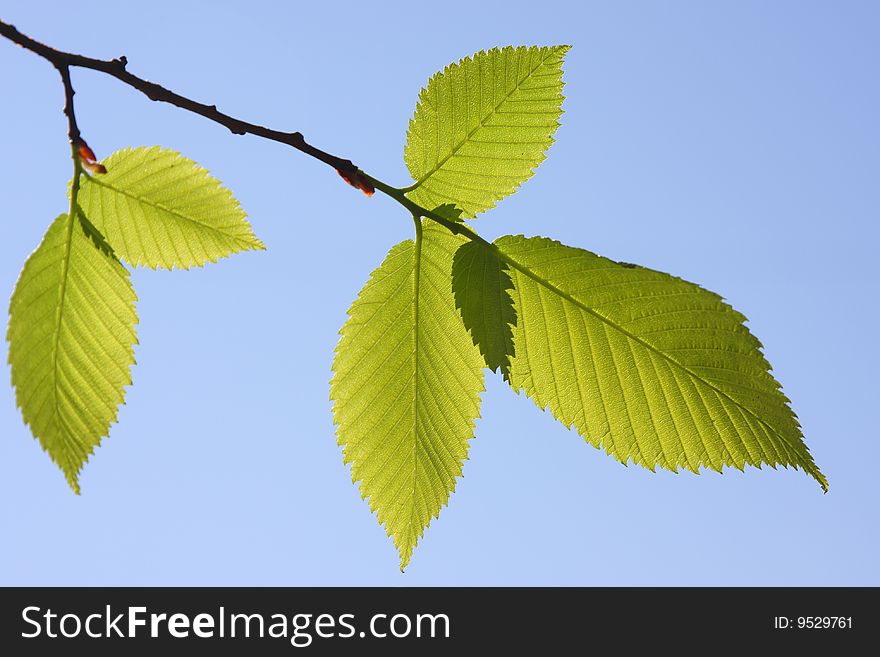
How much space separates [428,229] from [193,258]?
0.30 metres

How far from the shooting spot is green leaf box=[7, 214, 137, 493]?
106cm

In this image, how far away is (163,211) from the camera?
3.91 ft

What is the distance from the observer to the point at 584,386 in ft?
3.71

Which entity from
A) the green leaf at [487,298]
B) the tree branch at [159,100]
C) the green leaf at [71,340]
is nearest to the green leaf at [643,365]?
the green leaf at [487,298]

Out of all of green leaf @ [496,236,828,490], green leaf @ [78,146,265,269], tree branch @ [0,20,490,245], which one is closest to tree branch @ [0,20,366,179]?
tree branch @ [0,20,490,245]

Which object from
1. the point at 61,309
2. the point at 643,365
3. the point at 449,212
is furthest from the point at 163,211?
the point at 643,365

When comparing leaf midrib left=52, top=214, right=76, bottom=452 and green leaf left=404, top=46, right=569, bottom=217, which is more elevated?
green leaf left=404, top=46, right=569, bottom=217

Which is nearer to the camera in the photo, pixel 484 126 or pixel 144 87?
pixel 144 87

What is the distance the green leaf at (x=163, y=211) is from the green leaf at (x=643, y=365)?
365 mm

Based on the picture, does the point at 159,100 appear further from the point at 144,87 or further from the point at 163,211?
the point at 163,211

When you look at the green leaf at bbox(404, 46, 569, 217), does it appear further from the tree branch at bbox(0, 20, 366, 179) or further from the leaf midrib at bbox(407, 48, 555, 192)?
the tree branch at bbox(0, 20, 366, 179)

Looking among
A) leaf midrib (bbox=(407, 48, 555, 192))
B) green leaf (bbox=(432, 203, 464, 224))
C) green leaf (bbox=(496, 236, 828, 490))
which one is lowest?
green leaf (bbox=(496, 236, 828, 490))

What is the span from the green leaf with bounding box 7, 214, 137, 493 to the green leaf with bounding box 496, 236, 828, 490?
1.57 ft

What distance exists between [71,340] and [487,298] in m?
0.49
